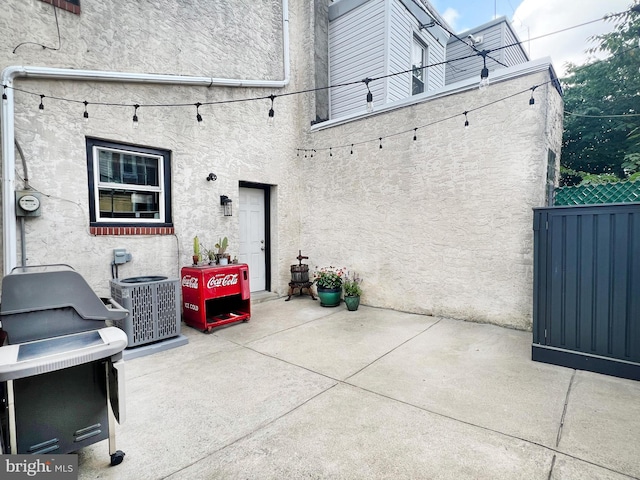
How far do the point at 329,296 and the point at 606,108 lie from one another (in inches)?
364

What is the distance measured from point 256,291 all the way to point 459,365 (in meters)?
3.88

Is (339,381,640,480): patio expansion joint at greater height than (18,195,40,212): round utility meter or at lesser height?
lesser

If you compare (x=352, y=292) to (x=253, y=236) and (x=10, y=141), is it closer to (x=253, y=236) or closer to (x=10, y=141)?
(x=253, y=236)

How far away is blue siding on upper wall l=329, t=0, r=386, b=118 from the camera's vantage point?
20.9 ft

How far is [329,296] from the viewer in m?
5.46

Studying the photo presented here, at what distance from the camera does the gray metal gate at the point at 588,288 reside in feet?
9.26

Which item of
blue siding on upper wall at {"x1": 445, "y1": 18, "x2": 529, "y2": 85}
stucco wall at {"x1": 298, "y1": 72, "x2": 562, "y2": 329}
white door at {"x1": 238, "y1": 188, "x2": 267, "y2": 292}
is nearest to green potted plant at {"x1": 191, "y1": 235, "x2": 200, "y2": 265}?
white door at {"x1": 238, "y1": 188, "x2": 267, "y2": 292}

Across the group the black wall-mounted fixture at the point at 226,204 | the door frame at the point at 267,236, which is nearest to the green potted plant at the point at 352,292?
the door frame at the point at 267,236

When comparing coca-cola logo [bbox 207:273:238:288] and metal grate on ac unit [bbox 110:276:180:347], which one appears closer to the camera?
metal grate on ac unit [bbox 110:276:180:347]

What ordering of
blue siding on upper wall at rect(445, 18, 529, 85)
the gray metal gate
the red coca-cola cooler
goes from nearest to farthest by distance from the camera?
1. the gray metal gate
2. the red coca-cola cooler
3. blue siding on upper wall at rect(445, 18, 529, 85)

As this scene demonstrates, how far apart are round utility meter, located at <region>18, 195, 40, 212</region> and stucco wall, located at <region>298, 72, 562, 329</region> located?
4.10 meters

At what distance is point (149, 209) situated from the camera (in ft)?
14.9

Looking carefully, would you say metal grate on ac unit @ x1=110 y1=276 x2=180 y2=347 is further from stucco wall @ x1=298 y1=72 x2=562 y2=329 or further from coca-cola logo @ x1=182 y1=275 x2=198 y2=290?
stucco wall @ x1=298 y1=72 x2=562 y2=329

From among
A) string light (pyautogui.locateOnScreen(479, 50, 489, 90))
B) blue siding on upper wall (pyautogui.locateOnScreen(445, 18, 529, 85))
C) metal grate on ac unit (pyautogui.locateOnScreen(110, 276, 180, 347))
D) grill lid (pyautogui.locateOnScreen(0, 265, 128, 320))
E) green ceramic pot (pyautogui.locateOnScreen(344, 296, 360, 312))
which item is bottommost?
green ceramic pot (pyautogui.locateOnScreen(344, 296, 360, 312))
